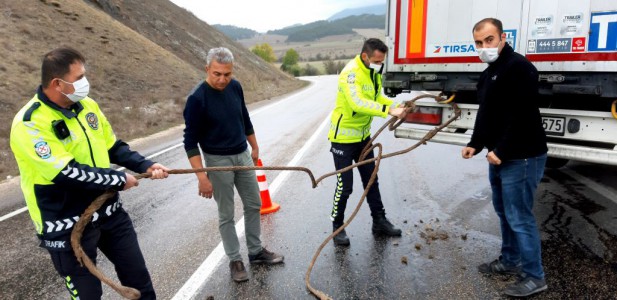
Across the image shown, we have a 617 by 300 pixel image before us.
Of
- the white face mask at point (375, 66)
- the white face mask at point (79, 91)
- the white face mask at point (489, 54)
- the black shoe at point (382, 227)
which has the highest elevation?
the white face mask at point (489, 54)

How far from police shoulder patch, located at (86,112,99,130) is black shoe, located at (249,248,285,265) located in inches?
77.4

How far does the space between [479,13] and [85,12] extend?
2566 centimetres

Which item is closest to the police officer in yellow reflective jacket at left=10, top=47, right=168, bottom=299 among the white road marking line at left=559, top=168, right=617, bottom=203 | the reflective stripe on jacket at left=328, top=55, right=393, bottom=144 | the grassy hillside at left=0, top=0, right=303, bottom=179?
the reflective stripe on jacket at left=328, top=55, right=393, bottom=144

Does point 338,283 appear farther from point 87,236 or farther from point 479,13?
point 479,13

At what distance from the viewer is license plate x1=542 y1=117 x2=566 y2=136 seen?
13.8ft

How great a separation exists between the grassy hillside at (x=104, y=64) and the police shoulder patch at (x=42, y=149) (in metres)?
6.97

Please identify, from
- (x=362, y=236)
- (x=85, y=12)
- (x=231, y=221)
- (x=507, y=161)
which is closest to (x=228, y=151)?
(x=231, y=221)

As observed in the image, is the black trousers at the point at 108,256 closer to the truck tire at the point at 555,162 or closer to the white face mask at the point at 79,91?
the white face mask at the point at 79,91

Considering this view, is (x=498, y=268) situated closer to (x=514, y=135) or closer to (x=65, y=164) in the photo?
(x=514, y=135)

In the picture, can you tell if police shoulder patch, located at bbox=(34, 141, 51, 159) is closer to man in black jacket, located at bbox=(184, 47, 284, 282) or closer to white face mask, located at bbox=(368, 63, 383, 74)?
man in black jacket, located at bbox=(184, 47, 284, 282)

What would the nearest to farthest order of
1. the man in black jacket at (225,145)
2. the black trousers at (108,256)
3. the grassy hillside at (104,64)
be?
the black trousers at (108,256) < the man in black jacket at (225,145) < the grassy hillside at (104,64)

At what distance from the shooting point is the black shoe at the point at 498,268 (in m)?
3.69

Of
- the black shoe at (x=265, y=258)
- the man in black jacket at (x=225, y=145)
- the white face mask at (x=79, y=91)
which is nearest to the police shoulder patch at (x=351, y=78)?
the man in black jacket at (x=225, y=145)

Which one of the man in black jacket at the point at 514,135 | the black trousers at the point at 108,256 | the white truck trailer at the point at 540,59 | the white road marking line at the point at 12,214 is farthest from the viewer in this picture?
the white road marking line at the point at 12,214
